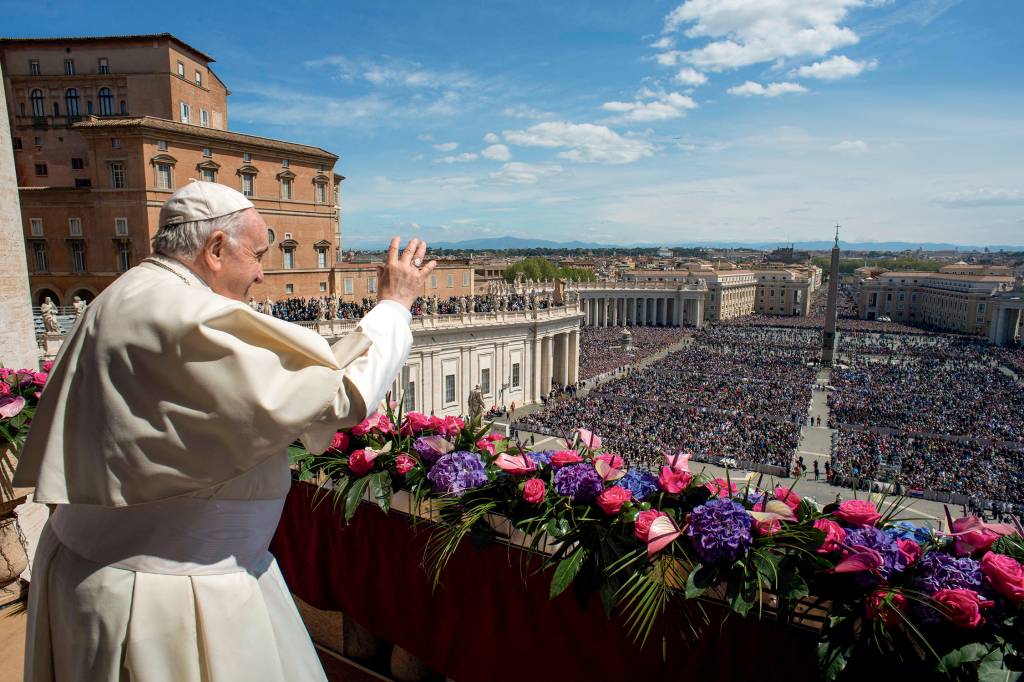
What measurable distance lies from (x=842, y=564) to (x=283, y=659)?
2342mm

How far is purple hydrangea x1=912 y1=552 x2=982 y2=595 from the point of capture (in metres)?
2.65

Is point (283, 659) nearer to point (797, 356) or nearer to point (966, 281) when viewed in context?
point (797, 356)

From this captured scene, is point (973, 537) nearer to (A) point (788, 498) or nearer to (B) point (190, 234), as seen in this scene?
(A) point (788, 498)

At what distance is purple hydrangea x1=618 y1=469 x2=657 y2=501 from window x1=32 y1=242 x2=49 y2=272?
31457mm

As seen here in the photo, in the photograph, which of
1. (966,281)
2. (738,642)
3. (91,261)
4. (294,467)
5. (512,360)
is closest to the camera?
(738,642)

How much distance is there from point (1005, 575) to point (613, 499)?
5.50 ft

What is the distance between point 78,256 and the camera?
27.1m

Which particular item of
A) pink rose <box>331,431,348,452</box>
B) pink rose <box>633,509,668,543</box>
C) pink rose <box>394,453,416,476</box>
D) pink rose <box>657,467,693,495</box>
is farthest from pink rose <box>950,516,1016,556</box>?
pink rose <box>331,431,348,452</box>

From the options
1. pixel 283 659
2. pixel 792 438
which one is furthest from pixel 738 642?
pixel 792 438

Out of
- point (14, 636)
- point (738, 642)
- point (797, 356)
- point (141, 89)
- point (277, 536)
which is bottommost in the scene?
point (797, 356)

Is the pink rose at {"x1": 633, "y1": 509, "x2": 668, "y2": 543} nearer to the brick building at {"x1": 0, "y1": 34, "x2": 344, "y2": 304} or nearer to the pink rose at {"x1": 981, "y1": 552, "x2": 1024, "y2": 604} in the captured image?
the pink rose at {"x1": 981, "y1": 552, "x2": 1024, "y2": 604}

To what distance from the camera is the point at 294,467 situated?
16.0ft

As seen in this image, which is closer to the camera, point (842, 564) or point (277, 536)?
point (842, 564)

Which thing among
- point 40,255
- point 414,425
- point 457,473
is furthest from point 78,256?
point 457,473
